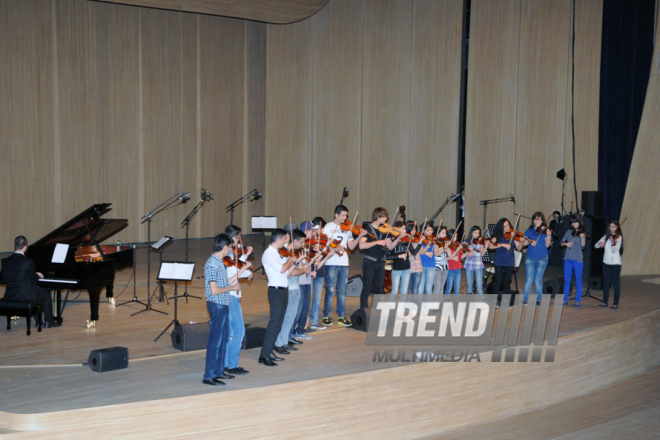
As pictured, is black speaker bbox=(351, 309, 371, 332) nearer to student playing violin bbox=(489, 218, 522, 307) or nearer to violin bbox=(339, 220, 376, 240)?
violin bbox=(339, 220, 376, 240)

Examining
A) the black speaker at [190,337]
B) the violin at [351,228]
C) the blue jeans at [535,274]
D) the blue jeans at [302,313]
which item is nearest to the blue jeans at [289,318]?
the blue jeans at [302,313]

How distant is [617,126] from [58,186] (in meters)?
11.2

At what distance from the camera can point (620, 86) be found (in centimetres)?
1257

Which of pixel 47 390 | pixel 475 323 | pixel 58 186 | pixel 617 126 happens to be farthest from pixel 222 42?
pixel 47 390

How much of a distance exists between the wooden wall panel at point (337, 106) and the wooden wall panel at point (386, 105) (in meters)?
0.21

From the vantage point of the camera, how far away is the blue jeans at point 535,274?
9430mm

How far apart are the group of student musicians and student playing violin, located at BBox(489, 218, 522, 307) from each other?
14mm

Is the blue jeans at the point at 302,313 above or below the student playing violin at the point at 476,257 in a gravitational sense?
below

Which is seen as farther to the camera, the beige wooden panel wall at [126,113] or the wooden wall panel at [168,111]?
the wooden wall panel at [168,111]

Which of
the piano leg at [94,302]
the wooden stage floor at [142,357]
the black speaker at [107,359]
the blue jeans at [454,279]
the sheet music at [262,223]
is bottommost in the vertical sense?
the wooden stage floor at [142,357]

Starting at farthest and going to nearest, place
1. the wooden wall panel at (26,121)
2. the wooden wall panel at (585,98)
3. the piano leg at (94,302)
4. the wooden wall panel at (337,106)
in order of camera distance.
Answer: the wooden wall panel at (337,106), the wooden wall panel at (26,121), the wooden wall panel at (585,98), the piano leg at (94,302)

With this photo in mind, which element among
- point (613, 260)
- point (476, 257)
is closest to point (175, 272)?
point (476, 257)

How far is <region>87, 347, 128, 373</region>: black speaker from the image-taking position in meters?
6.48

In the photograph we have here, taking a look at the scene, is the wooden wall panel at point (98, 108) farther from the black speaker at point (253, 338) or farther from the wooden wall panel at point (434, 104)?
the black speaker at point (253, 338)
